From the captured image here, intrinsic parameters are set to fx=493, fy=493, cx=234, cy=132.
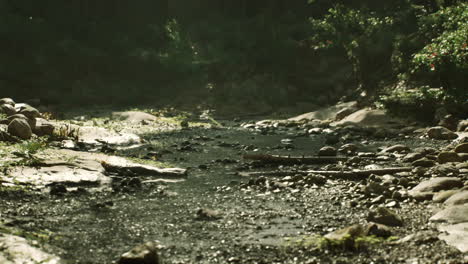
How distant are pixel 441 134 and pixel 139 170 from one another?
9.27 meters

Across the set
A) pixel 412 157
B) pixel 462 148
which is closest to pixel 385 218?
pixel 412 157

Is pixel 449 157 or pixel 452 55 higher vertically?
pixel 452 55

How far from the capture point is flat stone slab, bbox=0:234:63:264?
461 centimetres

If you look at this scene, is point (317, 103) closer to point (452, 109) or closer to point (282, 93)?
point (282, 93)

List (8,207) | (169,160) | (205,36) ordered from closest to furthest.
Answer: (8,207) → (169,160) → (205,36)

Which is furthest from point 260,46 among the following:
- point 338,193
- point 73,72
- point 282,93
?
point 338,193

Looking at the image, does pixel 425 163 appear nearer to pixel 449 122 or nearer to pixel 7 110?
pixel 449 122

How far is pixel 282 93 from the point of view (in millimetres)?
30609

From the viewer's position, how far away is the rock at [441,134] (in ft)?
46.7

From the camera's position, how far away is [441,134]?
47.5ft

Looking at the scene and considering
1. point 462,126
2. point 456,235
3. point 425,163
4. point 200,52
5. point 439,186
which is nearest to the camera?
point 456,235

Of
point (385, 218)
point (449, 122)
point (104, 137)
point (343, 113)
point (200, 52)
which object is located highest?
point (200, 52)

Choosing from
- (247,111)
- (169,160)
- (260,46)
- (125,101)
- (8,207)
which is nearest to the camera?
(8,207)

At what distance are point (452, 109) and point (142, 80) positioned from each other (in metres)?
22.8
